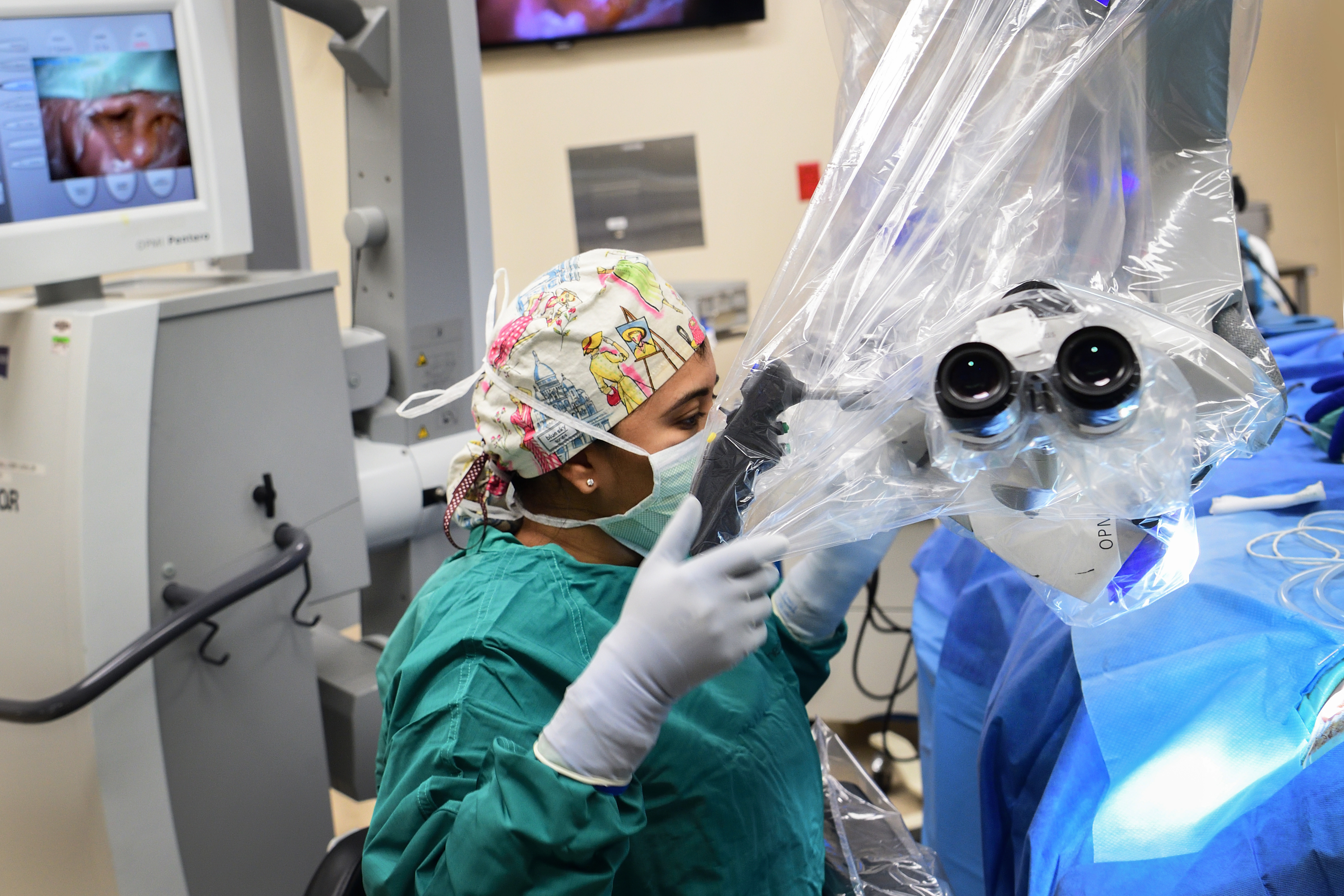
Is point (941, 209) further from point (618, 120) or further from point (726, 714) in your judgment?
point (618, 120)

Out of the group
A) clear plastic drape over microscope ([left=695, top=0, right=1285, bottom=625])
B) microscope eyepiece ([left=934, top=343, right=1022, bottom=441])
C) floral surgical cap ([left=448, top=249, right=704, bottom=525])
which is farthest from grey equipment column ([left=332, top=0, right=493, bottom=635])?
microscope eyepiece ([left=934, top=343, right=1022, bottom=441])

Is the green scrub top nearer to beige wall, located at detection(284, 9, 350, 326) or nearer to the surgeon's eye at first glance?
the surgeon's eye

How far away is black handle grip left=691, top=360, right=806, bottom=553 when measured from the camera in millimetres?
870

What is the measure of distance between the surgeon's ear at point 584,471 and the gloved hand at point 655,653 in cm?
24

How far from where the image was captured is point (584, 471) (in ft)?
3.44

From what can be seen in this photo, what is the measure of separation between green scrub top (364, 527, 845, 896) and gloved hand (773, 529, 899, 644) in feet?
0.21

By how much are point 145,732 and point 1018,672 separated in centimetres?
131

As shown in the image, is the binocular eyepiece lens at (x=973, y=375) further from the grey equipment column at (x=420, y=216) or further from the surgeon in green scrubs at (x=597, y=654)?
the grey equipment column at (x=420, y=216)

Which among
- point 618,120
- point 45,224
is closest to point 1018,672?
point 45,224

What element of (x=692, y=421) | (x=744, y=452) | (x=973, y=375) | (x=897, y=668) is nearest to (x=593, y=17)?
(x=897, y=668)

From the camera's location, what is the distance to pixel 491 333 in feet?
3.62

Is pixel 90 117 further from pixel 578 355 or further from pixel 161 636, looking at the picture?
pixel 578 355

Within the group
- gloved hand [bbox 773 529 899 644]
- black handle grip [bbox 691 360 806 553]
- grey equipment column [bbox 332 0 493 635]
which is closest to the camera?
black handle grip [bbox 691 360 806 553]

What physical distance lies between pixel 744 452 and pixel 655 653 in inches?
7.7
